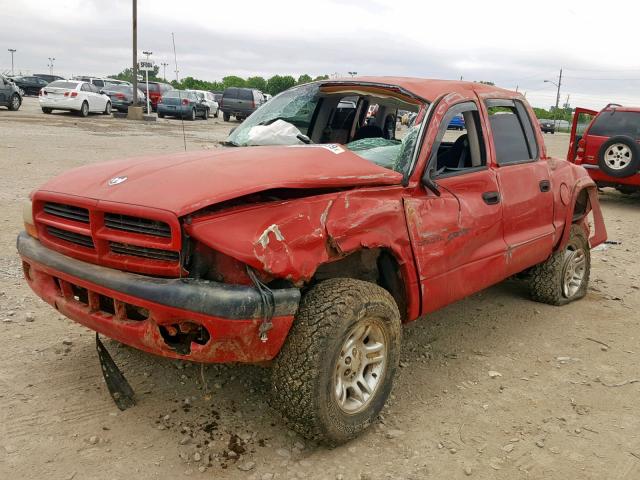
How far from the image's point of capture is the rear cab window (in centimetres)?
416

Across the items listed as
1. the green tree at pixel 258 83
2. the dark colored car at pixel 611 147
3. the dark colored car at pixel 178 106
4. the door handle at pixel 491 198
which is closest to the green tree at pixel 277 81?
the green tree at pixel 258 83

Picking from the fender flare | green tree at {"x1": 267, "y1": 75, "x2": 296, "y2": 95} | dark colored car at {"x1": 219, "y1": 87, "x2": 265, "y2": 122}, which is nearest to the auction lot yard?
the fender flare

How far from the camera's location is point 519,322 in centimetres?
475

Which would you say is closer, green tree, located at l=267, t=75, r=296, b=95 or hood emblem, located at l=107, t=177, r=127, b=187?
hood emblem, located at l=107, t=177, r=127, b=187

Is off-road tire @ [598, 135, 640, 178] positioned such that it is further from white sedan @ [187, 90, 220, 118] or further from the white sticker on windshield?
white sedan @ [187, 90, 220, 118]

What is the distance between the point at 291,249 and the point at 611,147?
29.8ft

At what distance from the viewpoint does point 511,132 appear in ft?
14.5

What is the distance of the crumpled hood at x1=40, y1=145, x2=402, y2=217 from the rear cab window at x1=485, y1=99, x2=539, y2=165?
1338 mm

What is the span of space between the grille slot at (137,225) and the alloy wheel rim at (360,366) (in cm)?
97

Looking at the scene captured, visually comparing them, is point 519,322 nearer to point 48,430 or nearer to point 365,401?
point 365,401

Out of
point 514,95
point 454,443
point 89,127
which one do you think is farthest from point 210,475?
point 89,127

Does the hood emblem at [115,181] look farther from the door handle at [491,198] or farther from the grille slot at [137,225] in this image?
the door handle at [491,198]

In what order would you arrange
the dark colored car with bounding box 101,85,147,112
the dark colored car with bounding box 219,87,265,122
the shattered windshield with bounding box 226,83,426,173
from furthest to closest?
the dark colored car with bounding box 219,87,265,122, the dark colored car with bounding box 101,85,147,112, the shattered windshield with bounding box 226,83,426,173

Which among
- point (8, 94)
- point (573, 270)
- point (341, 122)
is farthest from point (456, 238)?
point (8, 94)
